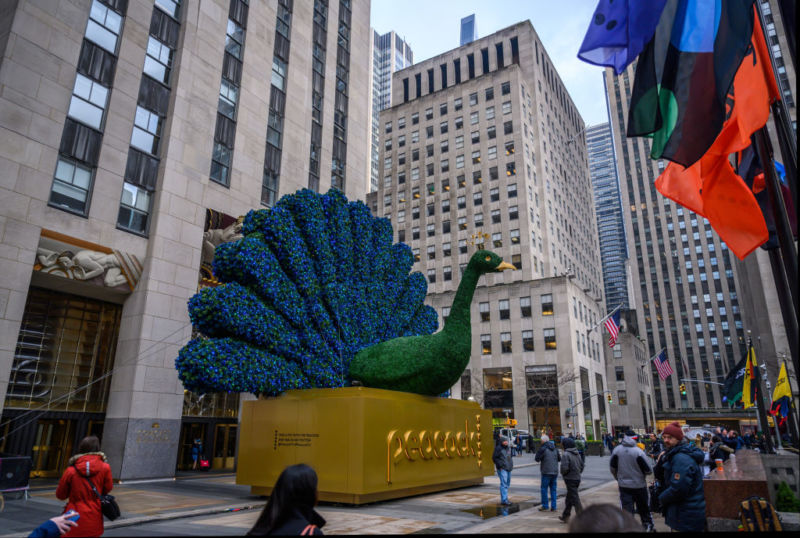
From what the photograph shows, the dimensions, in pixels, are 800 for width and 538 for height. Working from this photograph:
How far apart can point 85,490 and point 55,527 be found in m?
0.85

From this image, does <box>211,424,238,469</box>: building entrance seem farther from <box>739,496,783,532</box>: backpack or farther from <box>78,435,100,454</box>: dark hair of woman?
<box>739,496,783,532</box>: backpack

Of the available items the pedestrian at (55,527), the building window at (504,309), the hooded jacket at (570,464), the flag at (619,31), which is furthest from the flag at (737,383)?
the building window at (504,309)

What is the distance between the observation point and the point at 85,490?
5910 millimetres

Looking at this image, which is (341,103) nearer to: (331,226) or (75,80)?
(75,80)

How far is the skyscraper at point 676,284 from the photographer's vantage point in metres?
108

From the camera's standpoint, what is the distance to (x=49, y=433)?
69.2 ft

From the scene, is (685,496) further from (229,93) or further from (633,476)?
(229,93)

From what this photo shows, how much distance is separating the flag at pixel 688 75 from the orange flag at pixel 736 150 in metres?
0.27

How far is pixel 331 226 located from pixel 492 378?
4334 centimetres

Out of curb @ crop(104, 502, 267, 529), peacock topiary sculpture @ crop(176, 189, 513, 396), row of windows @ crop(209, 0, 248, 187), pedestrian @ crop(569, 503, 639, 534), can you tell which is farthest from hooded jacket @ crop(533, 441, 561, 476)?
row of windows @ crop(209, 0, 248, 187)

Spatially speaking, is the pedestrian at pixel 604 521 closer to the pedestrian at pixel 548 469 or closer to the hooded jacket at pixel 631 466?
the hooded jacket at pixel 631 466

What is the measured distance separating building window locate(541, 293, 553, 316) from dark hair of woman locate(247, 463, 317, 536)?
54859mm

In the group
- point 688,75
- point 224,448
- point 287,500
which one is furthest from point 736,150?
point 224,448

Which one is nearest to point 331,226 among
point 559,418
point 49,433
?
point 49,433
